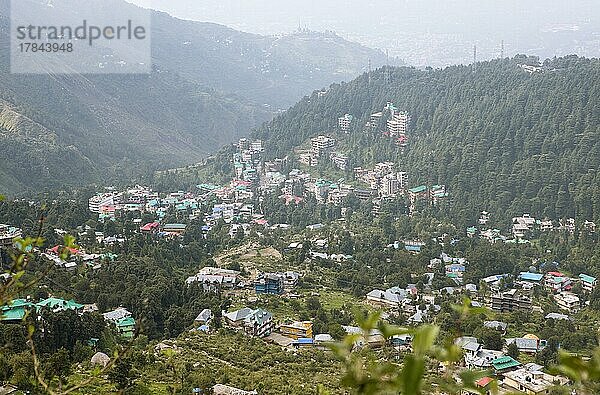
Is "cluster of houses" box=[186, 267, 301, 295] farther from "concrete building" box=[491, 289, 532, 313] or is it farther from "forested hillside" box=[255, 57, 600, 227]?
"forested hillside" box=[255, 57, 600, 227]

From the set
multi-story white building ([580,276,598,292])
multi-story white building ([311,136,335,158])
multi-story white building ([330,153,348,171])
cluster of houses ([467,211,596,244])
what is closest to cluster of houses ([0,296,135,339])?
multi-story white building ([580,276,598,292])

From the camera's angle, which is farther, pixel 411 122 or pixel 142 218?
pixel 411 122

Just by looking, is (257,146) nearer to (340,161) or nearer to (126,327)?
(340,161)

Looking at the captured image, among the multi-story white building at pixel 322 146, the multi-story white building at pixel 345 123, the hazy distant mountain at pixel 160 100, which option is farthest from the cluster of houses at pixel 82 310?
the multi-story white building at pixel 345 123

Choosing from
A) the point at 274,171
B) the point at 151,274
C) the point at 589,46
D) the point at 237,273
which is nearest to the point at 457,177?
the point at 274,171

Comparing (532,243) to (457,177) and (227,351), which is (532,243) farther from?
(227,351)

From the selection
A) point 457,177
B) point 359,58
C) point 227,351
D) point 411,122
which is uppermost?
point 359,58

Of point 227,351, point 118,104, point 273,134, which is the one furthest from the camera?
point 118,104
